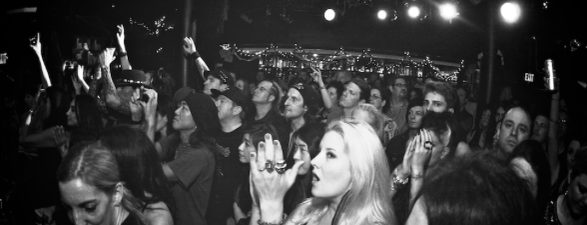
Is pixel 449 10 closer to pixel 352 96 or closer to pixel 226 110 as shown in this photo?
pixel 352 96

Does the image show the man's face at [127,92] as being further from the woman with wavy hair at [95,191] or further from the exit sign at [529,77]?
the exit sign at [529,77]

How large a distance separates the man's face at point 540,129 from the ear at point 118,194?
2.15 meters

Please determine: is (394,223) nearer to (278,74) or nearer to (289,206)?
(289,206)

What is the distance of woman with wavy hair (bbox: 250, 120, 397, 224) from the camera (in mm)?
1538

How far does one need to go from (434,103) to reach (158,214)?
1.88m

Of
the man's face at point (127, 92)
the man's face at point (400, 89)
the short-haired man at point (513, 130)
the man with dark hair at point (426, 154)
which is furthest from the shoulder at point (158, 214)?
the man's face at point (400, 89)

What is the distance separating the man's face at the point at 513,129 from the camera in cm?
246

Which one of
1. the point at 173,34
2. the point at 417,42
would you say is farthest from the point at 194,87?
the point at 417,42

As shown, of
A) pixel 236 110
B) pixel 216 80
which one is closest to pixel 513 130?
pixel 236 110

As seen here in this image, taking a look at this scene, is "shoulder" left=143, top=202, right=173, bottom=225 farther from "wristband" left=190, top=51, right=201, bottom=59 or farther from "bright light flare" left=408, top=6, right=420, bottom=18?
"bright light flare" left=408, top=6, right=420, bottom=18

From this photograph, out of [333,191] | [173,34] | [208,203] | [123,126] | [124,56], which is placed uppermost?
[173,34]

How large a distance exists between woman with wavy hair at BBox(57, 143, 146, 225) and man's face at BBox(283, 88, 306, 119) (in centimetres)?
175

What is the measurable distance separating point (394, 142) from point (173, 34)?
3.26 m

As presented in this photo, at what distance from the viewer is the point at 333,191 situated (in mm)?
1629
